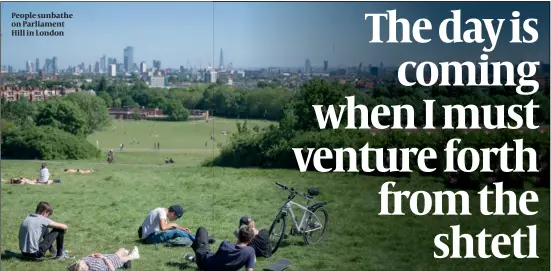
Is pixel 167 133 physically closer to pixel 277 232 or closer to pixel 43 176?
pixel 43 176

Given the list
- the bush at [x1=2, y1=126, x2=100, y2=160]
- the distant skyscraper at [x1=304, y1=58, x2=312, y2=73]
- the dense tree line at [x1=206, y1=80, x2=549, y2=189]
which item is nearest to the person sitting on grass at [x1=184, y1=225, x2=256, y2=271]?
the dense tree line at [x1=206, y1=80, x2=549, y2=189]

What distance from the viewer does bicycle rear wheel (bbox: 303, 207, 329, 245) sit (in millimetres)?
6082

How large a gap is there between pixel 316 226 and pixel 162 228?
136cm

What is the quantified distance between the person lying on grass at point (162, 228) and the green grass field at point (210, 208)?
102 millimetres

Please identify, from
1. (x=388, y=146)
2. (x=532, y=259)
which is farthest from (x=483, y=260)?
(x=388, y=146)

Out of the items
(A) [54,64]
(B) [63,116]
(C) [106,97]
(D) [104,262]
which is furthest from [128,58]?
(D) [104,262]

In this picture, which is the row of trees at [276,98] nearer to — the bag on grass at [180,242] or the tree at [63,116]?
the tree at [63,116]

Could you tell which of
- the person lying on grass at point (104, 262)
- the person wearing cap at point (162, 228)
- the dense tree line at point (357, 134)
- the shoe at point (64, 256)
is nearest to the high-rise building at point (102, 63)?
the dense tree line at point (357, 134)

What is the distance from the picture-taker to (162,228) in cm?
577

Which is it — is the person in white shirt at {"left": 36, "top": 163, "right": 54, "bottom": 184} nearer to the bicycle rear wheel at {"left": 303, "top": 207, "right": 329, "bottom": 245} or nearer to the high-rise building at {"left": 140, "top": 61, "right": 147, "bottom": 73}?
the high-rise building at {"left": 140, "top": 61, "right": 147, "bottom": 73}

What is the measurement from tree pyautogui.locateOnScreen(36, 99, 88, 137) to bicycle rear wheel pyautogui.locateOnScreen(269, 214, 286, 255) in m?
3.53

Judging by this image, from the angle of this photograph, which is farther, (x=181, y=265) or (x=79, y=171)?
(x=79, y=171)

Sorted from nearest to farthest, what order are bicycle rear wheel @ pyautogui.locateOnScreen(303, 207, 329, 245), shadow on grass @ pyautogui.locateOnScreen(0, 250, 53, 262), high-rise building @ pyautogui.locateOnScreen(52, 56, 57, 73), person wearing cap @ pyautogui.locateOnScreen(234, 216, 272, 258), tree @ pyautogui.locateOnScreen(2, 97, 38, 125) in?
shadow on grass @ pyautogui.locateOnScreen(0, 250, 53, 262) → person wearing cap @ pyautogui.locateOnScreen(234, 216, 272, 258) → bicycle rear wheel @ pyautogui.locateOnScreen(303, 207, 329, 245) → high-rise building @ pyautogui.locateOnScreen(52, 56, 57, 73) → tree @ pyautogui.locateOnScreen(2, 97, 38, 125)

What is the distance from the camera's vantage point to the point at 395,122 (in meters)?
7.60
